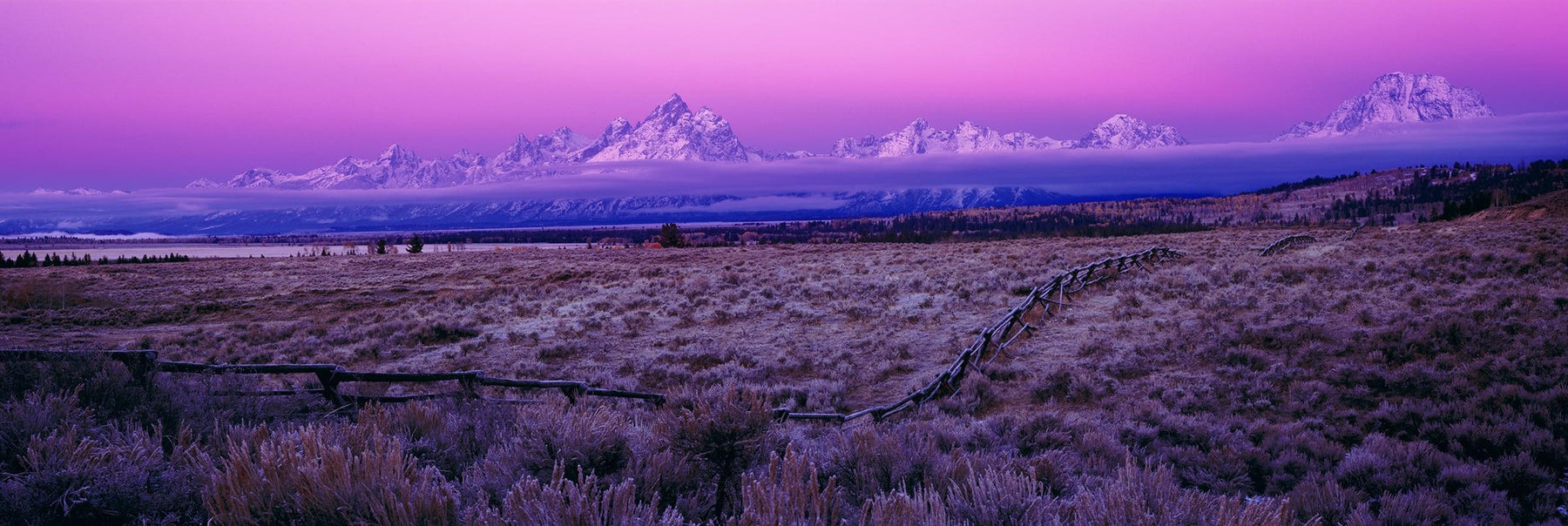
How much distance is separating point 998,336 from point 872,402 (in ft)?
11.9

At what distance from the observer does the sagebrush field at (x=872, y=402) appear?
2646mm

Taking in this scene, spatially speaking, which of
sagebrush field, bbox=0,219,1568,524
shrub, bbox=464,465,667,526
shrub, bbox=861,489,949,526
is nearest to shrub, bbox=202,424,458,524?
sagebrush field, bbox=0,219,1568,524

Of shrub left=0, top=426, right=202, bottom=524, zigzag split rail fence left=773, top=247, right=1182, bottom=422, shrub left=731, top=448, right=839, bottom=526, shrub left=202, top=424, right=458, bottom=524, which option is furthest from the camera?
zigzag split rail fence left=773, top=247, right=1182, bottom=422

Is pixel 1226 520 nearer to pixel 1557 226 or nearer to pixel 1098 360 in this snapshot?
pixel 1098 360

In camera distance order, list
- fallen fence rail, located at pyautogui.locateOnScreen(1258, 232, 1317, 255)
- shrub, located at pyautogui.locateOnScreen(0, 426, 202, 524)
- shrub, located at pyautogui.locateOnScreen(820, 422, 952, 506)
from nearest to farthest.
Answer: shrub, located at pyautogui.locateOnScreen(0, 426, 202, 524) → shrub, located at pyautogui.locateOnScreen(820, 422, 952, 506) → fallen fence rail, located at pyautogui.locateOnScreen(1258, 232, 1317, 255)

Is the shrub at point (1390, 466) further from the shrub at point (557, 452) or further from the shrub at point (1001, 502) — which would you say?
the shrub at point (557, 452)

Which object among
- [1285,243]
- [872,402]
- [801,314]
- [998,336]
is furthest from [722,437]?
[1285,243]

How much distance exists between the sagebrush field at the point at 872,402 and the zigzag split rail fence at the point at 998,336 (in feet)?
1.17

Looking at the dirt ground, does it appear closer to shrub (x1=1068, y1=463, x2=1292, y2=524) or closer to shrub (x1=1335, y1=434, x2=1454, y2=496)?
shrub (x1=1335, y1=434, x2=1454, y2=496)

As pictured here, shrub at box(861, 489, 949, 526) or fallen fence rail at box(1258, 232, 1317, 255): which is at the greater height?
shrub at box(861, 489, 949, 526)

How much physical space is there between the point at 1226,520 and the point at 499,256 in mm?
Result: 55478

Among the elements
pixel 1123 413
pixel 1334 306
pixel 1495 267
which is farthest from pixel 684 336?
pixel 1495 267

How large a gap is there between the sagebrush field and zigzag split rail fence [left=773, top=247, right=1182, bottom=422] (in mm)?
357

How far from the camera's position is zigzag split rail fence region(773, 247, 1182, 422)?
8.70 meters
